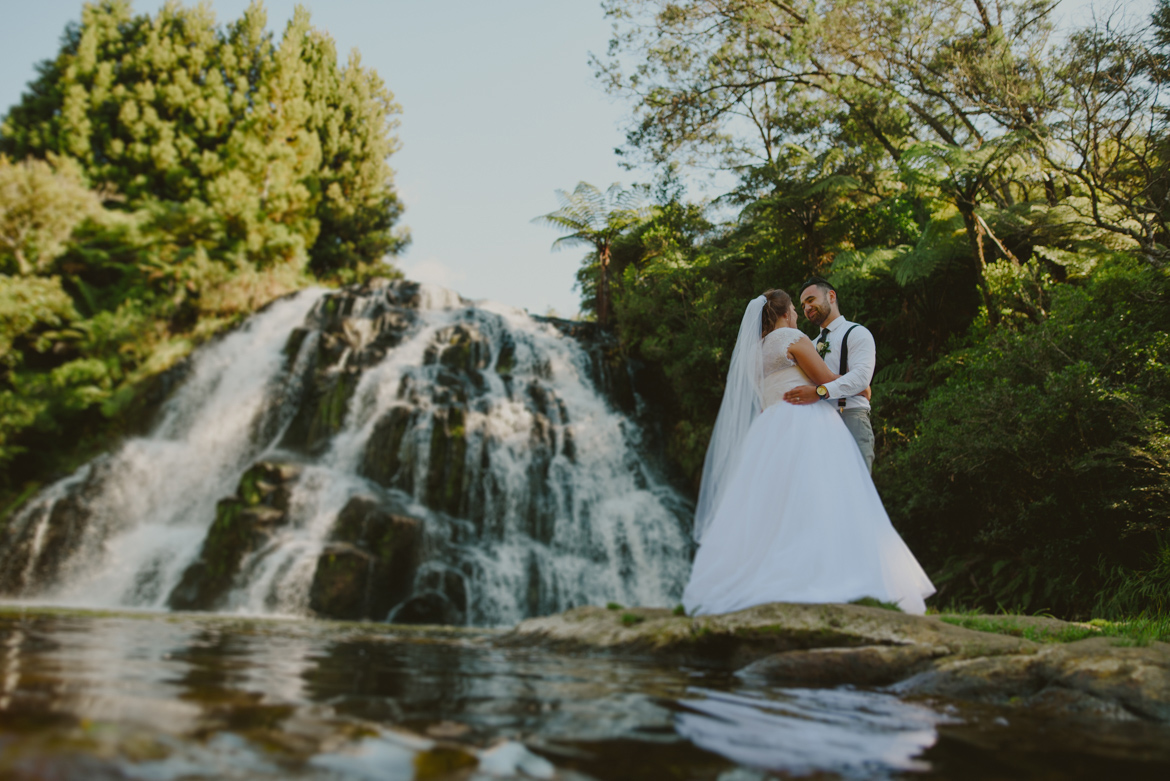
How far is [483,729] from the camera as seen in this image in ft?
5.74

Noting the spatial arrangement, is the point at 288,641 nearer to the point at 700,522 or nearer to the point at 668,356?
the point at 700,522

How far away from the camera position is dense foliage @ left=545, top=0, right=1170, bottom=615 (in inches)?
276

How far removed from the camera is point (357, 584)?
10.2 m

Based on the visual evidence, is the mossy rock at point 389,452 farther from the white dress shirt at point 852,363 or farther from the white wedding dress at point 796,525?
the white dress shirt at point 852,363

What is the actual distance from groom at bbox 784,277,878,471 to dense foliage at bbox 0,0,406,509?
16977mm

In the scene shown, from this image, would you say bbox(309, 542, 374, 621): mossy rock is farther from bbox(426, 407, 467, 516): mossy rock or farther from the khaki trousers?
the khaki trousers

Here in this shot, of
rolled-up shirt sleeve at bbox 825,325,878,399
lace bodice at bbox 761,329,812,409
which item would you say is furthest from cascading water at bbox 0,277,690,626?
rolled-up shirt sleeve at bbox 825,325,878,399

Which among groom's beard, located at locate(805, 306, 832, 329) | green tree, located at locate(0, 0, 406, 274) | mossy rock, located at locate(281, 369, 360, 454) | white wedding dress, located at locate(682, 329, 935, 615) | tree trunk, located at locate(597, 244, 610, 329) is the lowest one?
white wedding dress, located at locate(682, 329, 935, 615)

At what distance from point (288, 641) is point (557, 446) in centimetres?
939

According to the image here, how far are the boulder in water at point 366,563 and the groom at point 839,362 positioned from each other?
796cm

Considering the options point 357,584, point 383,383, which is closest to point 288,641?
point 357,584

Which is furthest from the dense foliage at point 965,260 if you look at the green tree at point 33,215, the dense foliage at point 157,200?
the green tree at point 33,215

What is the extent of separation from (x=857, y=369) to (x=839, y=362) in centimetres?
21

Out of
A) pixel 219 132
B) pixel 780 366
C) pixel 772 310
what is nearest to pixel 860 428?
pixel 780 366
